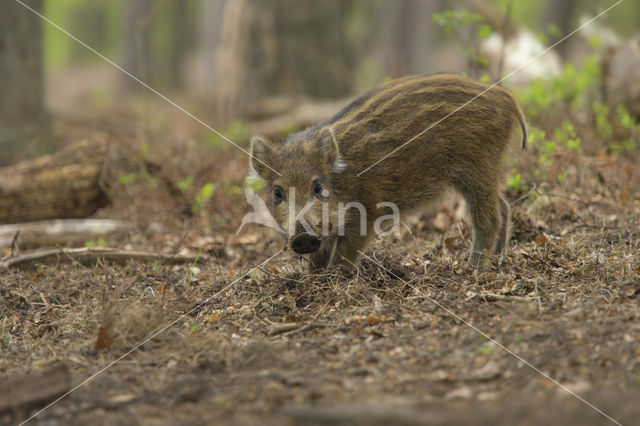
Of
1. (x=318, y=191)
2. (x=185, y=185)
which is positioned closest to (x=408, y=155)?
(x=318, y=191)

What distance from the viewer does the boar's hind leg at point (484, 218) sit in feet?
16.8

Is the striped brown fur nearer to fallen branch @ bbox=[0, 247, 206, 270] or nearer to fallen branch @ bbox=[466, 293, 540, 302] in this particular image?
fallen branch @ bbox=[466, 293, 540, 302]

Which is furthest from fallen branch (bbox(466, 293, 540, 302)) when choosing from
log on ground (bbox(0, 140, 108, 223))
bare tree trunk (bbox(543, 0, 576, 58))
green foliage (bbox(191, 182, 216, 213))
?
bare tree trunk (bbox(543, 0, 576, 58))

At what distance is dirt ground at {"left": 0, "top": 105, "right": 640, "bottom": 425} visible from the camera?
2867 millimetres

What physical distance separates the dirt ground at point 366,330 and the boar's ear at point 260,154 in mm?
777

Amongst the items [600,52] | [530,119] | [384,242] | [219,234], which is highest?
[600,52]

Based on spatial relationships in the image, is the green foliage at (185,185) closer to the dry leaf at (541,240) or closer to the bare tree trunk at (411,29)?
the dry leaf at (541,240)

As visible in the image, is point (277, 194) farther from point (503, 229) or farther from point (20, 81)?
point (20, 81)

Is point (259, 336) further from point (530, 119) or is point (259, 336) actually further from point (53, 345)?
point (530, 119)

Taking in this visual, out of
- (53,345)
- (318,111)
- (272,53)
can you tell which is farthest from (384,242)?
(272,53)

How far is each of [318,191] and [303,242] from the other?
666mm

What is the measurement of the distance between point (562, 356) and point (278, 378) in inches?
56.7

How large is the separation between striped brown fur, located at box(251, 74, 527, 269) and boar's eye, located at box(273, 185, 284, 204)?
0.05m

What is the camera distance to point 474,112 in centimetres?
510
